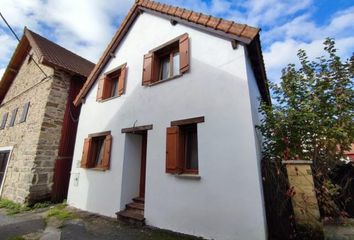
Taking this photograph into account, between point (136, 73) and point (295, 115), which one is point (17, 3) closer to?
point (136, 73)

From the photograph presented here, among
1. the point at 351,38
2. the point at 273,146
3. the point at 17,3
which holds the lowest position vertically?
the point at 273,146

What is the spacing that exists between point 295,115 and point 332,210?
230 cm

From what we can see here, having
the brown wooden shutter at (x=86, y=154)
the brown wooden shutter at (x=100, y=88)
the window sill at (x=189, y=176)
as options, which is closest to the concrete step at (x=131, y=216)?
the window sill at (x=189, y=176)

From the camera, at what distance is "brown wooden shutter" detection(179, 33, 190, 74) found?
554 cm

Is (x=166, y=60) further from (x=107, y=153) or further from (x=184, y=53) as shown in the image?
(x=107, y=153)

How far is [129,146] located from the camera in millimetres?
6285

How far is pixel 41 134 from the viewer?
7926 millimetres

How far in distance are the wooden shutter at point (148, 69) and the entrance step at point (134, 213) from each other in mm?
3713

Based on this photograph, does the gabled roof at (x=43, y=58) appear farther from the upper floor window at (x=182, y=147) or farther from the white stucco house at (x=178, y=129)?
the upper floor window at (x=182, y=147)

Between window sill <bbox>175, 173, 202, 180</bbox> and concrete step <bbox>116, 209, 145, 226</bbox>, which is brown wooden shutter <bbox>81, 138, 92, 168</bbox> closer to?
concrete step <bbox>116, 209, 145, 226</bbox>

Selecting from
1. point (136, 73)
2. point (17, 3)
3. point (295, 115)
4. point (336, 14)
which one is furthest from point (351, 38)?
point (17, 3)

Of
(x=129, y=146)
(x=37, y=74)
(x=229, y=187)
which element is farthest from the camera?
(x=37, y=74)

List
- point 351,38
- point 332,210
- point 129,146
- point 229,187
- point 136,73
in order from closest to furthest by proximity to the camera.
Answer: point 229,187
point 332,210
point 351,38
point 129,146
point 136,73

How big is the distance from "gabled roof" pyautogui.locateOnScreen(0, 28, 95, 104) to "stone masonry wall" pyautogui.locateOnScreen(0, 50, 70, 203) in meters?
0.52
